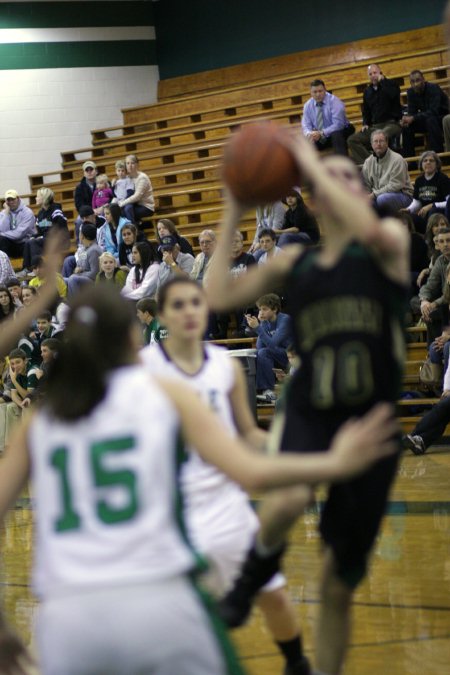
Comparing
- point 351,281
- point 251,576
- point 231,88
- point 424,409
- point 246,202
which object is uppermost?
point 231,88

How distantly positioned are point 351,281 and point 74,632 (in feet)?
5.53

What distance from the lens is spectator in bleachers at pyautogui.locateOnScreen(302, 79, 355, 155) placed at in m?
14.2

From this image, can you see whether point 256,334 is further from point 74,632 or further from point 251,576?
point 74,632

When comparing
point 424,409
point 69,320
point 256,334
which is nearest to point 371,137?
point 256,334

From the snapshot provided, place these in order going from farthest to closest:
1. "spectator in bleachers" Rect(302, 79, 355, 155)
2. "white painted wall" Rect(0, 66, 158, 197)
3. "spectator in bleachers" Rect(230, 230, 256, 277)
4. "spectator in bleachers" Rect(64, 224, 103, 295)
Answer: "white painted wall" Rect(0, 66, 158, 197)
"spectator in bleachers" Rect(64, 224, 103, 295)
"spectator in bleachers" Rect(302, 79, 355, 155)
"spectator in bleachers" Rect(230, 230, 256, 277)

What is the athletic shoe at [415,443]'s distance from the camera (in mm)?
9859

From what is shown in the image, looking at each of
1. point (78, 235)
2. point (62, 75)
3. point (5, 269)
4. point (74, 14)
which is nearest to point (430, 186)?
point (78, 235)

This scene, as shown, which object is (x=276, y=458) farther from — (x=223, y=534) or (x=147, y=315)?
(x=147, y=315)

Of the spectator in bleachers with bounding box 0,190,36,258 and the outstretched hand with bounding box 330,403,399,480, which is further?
the spectator in bleachers with bounding box 0,190,36,258

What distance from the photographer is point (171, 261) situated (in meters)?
12.9

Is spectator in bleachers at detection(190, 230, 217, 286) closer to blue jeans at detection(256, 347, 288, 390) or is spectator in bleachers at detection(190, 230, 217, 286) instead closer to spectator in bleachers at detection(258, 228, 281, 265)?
spectator in bleachers at detection(258, 228, 281, 265)

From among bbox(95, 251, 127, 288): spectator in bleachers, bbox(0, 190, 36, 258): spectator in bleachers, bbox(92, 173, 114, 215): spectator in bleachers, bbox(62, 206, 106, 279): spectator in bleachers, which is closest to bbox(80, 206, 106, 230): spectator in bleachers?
bbox(62, 206, 106, 279): spectator in bleachers

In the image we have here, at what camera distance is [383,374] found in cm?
367

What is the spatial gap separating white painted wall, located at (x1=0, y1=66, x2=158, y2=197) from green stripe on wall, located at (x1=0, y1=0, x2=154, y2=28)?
866 mm
